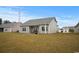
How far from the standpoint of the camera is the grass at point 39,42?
3.52 m

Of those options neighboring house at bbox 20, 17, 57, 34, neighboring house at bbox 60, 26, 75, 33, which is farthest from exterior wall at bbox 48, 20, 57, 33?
neighboring house at bbox 60, 26, 75, 33

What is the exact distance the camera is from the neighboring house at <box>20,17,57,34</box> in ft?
11.7

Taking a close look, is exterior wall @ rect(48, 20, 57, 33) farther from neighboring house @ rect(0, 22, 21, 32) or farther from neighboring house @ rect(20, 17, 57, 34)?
neighboring house @ rect(0, 22, 21, 32)

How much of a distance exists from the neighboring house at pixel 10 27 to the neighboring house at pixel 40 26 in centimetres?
8

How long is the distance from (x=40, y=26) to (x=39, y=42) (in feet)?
0.90

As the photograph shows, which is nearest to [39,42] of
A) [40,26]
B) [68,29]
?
[40,26]

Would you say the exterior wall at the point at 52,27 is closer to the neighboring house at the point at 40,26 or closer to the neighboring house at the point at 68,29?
the neighboring house at the point at 40,26

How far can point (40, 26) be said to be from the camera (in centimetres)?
363

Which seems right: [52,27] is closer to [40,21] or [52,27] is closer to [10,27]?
[40,21]
